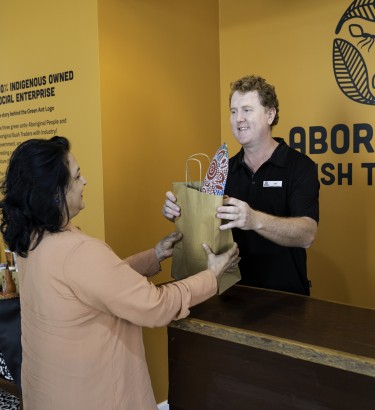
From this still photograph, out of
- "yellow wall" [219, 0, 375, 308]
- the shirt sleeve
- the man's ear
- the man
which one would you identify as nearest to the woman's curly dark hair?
the shirt sleeve

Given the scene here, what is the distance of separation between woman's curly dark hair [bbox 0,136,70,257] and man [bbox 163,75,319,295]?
103 centimetres

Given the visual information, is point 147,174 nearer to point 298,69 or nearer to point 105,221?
point 105,221

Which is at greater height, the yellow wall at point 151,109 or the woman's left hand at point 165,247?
the yellow wall at point 151,109

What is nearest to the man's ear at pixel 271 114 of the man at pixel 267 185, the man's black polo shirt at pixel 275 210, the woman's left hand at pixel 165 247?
the man at pixel 267 185

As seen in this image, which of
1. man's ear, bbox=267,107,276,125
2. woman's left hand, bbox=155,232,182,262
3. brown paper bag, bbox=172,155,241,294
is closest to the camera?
brown paper bag, bbox=172,155,241,294

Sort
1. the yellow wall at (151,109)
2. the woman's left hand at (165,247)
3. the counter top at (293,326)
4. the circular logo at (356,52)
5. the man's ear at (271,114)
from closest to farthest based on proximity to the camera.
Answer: the counter top at (293,326) → the woman's left hand at (165,247) → the man's ear at (271,114) → the yellow wall at (151,109) → the circular logo at (356,52)

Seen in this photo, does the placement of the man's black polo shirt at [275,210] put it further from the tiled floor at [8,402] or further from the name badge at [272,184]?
the tiled floor at [8,402]

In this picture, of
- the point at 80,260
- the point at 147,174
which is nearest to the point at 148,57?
the point at 147,174

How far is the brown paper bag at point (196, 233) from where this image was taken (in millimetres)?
1696

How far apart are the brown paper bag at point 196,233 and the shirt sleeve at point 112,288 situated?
1.05 ft

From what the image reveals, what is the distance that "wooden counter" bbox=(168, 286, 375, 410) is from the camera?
137 cm

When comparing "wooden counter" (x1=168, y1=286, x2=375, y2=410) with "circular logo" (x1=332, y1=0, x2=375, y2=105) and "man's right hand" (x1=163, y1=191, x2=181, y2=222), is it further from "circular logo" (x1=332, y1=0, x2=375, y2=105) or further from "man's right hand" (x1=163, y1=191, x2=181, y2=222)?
"circular logo" (x1=332, y1=0, x2=375, y2=105)

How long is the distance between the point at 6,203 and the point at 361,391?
109 cm

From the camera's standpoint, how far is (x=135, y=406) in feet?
5.13
